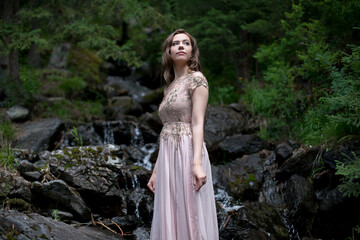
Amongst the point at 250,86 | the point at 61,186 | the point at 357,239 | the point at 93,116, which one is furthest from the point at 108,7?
the point at 357,239

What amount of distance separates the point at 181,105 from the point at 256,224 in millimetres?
2608

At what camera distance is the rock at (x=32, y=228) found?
2615mm

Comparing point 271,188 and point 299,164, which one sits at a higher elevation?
point 299,164

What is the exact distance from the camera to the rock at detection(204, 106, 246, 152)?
7.31 metres

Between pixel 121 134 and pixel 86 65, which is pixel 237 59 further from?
pixel 86 65

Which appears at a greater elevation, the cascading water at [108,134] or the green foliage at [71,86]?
the green foliage at [71,86]

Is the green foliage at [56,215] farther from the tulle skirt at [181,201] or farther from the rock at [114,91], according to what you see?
the rock at [114,91]

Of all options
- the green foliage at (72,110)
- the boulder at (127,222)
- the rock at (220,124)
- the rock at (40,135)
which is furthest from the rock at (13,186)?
the green foliage at (72,110)

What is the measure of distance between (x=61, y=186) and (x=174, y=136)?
2.15 metres

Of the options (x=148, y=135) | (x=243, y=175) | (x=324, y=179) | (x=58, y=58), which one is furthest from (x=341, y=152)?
(x=58, y=58)

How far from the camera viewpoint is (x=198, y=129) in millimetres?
2373

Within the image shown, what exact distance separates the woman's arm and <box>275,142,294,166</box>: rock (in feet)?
12.2

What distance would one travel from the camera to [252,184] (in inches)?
218

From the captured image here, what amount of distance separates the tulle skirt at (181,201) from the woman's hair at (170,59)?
691mm
